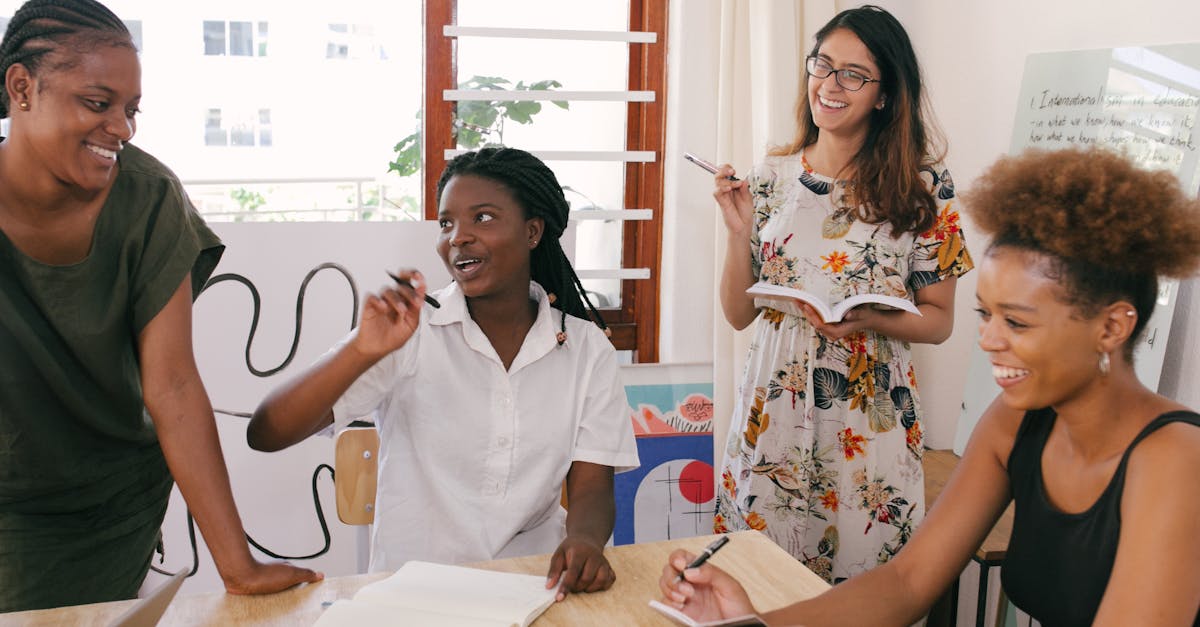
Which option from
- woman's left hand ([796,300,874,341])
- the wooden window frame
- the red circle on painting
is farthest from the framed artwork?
woman's left hand ([796,300,874,341])

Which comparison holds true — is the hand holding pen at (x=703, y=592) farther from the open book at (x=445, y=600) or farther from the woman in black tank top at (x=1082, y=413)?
the open book at (x=445, y=600)

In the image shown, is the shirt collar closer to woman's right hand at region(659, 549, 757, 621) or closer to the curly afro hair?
woman's right hand at region(659, 549, 757, 621)

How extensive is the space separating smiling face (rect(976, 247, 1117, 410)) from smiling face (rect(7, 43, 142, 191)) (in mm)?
1072

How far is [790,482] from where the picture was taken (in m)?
1.94

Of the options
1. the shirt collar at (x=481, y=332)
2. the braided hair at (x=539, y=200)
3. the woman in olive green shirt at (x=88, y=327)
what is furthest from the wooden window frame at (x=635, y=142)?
the woman in olive green shirt at (x=88, y=327)

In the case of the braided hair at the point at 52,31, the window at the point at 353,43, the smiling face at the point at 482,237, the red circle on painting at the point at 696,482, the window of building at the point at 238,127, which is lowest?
the red circle on painting at the point at 696,482

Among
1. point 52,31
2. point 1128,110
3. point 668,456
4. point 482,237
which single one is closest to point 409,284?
point 482,237

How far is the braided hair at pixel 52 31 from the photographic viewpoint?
1202 millimetres

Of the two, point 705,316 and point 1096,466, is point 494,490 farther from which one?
point 705,316

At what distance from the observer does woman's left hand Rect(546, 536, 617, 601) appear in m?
1.22

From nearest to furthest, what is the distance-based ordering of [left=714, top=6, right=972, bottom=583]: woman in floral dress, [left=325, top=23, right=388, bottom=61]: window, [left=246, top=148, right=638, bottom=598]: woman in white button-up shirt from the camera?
[left=246, top=148, right=638, bottom=598]: woman in white button-up shirt, [left=714, top=6, right=972, bottom=583]: woman in floral dress, [left=325, top=23, right=388, bottom=61]: window

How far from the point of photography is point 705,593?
1196mm

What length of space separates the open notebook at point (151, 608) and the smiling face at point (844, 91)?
1442 mm

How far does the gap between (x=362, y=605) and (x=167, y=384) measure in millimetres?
405
